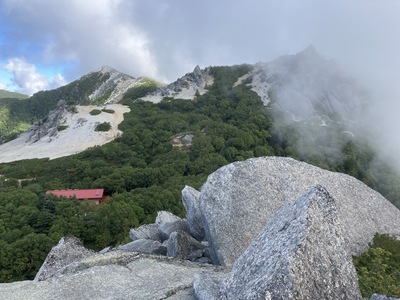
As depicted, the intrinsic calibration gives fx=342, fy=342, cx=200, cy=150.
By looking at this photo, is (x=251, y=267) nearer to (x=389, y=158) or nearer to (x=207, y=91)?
(x=389, y=158)

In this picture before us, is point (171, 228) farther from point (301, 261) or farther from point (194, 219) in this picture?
point (301, 261)

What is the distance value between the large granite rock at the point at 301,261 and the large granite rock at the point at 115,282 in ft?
9.40

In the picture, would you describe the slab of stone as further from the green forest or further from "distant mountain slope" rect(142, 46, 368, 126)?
"distant mountain slope" rect(142, 46, 368, 126)

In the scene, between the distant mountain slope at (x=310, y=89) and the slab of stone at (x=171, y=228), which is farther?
the distant mountain slope at (x=310, y=89)

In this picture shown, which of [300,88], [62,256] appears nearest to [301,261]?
[62,256]

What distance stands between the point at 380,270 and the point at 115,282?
30.2ft

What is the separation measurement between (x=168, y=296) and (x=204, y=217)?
231 inches

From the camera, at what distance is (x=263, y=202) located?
52.1 feet

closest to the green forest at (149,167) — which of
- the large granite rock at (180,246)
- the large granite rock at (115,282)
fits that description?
the large granite rock at (180,246)

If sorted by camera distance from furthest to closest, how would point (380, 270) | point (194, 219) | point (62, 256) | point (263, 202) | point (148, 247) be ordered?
1. point (194, 219)
2. point (148, 247)
3. point (263, 202)
4. point (62, 256)
5. point (380, 270)

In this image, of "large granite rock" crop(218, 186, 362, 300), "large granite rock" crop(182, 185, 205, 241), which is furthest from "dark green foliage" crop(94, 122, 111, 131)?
"large granite rock" crop(218, 186, 362, 300)

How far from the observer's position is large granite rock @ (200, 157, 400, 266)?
15.0 meters

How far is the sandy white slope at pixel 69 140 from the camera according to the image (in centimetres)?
10094

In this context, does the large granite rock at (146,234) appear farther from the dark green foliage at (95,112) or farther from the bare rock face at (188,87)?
the bare rock face at (188,87)
